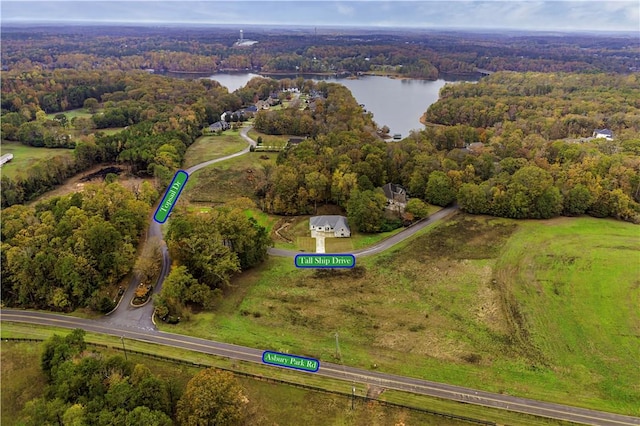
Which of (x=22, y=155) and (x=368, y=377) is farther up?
(x=22, y=155)

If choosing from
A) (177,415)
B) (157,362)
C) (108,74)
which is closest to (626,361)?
(177,415)

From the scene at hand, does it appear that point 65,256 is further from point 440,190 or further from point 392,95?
point 392,95

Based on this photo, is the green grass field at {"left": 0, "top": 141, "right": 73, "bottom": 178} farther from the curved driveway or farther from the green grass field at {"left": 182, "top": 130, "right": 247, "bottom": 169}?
the curved driveway

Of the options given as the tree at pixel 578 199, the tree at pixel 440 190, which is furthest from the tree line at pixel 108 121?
the tree at pixel 578 199

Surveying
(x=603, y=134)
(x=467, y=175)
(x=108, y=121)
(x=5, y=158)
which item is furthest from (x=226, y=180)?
(x=603, y=134)

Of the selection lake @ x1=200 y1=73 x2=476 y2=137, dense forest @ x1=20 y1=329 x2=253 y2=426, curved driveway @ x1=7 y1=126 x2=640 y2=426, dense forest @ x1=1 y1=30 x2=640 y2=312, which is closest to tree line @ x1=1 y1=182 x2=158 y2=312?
dense forest @ x1=1 y1=30 x2=640 y2=312

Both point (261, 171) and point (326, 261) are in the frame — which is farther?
point (261, 171)
